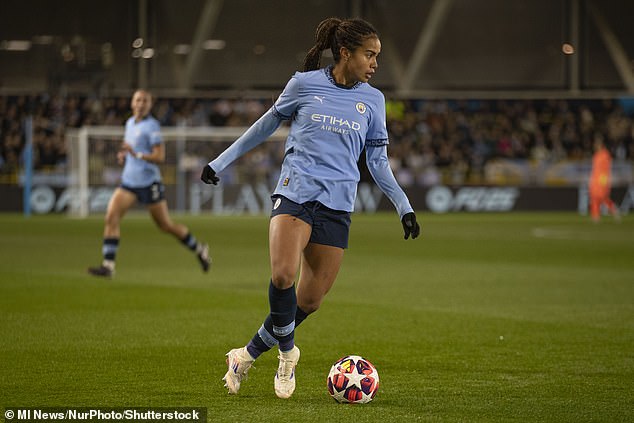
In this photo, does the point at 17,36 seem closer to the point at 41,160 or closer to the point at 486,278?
the point at 41,160

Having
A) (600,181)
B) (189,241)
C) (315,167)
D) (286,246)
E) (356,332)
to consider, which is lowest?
(356,332)

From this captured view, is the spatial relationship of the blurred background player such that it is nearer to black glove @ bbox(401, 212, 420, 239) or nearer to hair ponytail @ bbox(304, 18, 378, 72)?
black glove @ bbox(401, 212, 420, 239)

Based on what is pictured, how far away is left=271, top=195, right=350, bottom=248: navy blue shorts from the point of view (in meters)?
6.83

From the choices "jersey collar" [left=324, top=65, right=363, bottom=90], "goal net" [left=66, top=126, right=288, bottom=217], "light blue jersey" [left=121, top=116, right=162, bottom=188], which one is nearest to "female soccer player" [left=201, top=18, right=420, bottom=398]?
"jersey collar" [left=324, top=65, right=363, bottom=90]

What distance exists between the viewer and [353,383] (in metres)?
6.85

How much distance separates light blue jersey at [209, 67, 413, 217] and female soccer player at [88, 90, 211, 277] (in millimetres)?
7862

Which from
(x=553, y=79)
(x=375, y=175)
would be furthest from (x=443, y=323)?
(x=553, y=79)

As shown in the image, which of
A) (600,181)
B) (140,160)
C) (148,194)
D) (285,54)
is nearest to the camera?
(148,194)

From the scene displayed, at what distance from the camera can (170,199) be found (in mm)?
34875

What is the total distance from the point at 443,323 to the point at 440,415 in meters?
4.40

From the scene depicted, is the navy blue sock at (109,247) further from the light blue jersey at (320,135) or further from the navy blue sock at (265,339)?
the light blue jersey at (320,135)

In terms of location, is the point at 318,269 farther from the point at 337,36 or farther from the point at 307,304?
the point at 337,36

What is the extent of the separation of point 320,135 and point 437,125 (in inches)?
1325

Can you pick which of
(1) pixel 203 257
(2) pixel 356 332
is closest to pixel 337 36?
(2) pixel 356 332
